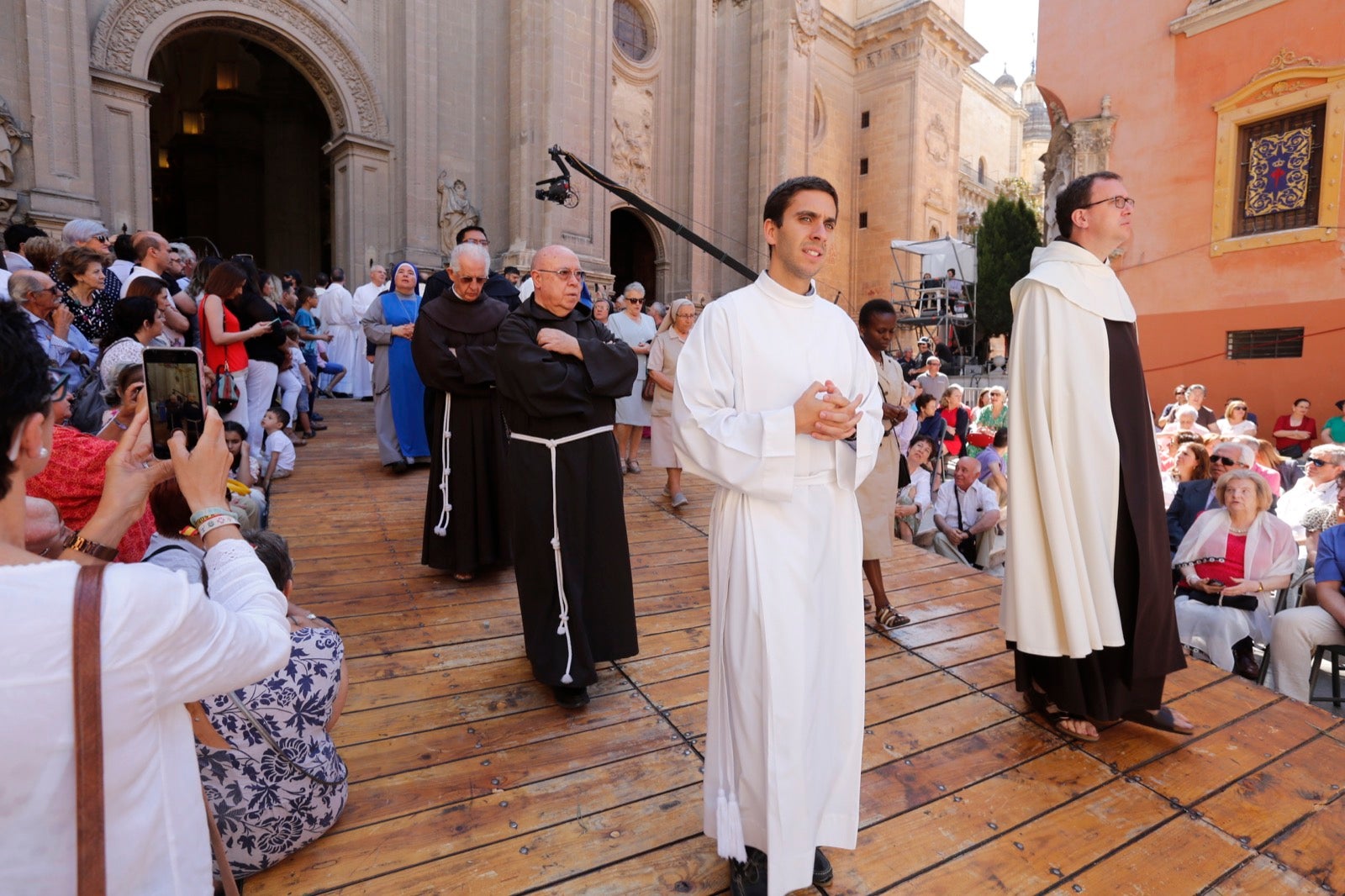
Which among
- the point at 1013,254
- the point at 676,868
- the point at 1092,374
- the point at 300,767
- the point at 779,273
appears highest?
the point at 1013,254

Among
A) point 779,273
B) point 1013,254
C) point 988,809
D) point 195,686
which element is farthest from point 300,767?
point 1013,254

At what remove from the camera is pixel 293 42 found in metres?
12.9

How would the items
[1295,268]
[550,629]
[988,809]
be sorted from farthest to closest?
[1295,268], [550,629], [988,809]

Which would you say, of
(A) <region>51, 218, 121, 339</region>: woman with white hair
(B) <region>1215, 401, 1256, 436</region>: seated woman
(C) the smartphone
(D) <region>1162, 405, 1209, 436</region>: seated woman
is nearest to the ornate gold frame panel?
(B) <region>1215, 401, 1256, 436</region>: seated woman

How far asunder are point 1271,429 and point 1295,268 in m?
2.43

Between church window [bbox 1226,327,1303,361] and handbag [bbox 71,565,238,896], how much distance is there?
14607mm

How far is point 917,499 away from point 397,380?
4.84 m

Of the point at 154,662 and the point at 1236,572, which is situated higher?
the point at 154,662

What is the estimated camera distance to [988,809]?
2.62 meters

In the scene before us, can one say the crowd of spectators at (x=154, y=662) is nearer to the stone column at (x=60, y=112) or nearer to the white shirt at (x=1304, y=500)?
the white shirt at (x=1304, y=500)

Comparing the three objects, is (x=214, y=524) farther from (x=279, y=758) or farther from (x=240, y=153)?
(x=240, y=153)

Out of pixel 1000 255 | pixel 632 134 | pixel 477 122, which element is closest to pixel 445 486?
pixel 477 122

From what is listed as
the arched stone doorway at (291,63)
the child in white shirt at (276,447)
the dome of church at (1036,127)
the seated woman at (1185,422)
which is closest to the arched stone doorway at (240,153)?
the arched stone doorway at (291,63)

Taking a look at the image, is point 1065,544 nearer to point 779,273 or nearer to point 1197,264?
point 779,273
